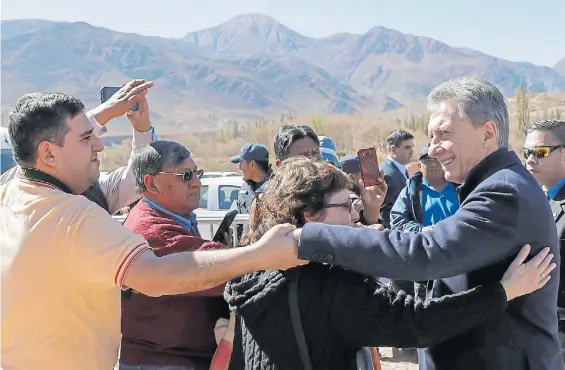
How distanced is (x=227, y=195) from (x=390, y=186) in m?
3.89

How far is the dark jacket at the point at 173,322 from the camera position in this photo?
239 cm

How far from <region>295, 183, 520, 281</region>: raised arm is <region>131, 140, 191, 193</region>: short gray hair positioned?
119 cm

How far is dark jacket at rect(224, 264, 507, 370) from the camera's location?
5.88 feet

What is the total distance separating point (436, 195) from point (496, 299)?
3.02 meters

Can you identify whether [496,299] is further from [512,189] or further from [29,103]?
[29,103]

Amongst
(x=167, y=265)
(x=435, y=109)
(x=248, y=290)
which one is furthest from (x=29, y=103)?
(x=435, y=109)

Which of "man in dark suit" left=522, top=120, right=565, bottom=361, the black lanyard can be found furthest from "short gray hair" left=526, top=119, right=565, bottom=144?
the black lanyard

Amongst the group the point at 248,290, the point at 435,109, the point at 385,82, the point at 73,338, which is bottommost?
the point at 385,82

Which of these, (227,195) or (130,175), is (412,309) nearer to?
(130,175)

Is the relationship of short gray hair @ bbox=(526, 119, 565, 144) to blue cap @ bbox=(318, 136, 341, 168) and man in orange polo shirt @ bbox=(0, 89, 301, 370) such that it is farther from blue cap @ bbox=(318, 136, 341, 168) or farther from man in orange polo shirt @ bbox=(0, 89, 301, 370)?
man in orange polo shirt @ bbox=(0, 89, 301, 370)

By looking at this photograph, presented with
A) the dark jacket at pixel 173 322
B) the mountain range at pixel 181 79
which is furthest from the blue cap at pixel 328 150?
the mountain range at pixel 181 79

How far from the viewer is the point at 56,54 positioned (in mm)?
157875

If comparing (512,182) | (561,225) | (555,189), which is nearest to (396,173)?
(555,189)

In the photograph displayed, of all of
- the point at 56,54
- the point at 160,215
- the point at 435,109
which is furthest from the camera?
the point at 56,54
